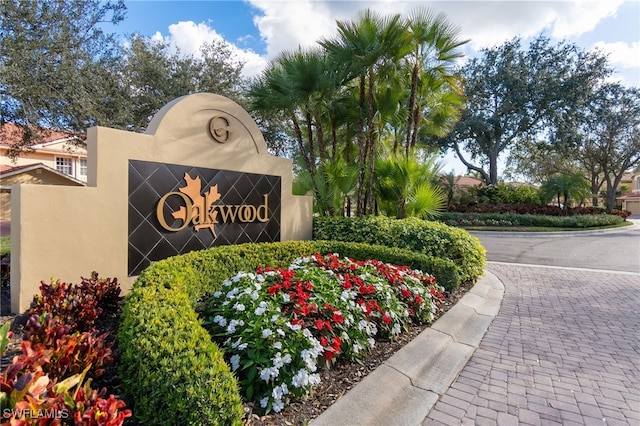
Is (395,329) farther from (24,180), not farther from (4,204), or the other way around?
(4,204)

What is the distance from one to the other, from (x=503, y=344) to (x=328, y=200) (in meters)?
5.38

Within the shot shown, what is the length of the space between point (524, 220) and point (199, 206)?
776 inches

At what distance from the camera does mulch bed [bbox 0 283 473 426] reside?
238cm

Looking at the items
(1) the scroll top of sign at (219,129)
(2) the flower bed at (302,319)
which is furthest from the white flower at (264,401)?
(1) the scroll top of sign at (219,129)

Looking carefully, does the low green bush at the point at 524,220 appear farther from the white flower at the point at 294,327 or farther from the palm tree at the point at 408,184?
the white flower at the point at 294,327

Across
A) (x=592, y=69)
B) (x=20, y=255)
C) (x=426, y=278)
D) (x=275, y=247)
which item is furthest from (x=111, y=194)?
(x=592, y=69)

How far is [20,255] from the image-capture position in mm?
3734

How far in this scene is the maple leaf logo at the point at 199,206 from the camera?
530 cm

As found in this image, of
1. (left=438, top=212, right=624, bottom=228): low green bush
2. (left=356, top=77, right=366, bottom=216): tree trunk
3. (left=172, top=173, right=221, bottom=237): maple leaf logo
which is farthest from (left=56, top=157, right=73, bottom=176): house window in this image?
(left=438, top=212, right=624, bottom=228): low green bush

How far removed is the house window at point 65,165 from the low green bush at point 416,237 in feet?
81.9

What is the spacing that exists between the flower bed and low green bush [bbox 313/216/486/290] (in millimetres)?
1869

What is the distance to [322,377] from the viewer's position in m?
2.96

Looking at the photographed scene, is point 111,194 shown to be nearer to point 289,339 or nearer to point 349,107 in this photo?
point 289,339

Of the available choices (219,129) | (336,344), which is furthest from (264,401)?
(219,129)
